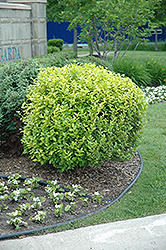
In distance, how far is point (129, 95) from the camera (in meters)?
4.00

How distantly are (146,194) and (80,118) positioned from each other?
4.35ft

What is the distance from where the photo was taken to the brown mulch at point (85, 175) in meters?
3.65

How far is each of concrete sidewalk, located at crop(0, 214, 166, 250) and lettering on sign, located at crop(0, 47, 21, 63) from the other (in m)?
5.15

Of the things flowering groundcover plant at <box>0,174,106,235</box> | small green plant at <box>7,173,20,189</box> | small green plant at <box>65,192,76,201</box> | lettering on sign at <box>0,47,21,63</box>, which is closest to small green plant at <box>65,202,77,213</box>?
flowering groundcover plant at <box>0,174,106,235</box>

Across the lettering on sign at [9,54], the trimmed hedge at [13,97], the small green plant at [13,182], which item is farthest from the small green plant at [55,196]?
the lettering on sign at [9,54]

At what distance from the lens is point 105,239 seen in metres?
2.82

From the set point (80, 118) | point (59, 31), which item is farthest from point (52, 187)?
point (59, 31)

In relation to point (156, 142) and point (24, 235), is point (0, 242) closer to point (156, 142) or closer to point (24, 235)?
point (24, 235)

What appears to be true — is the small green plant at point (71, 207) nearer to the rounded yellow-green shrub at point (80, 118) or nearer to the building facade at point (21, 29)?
the rounded yellow-green shrub at point (80, 118)

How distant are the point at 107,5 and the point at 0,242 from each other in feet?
30.1

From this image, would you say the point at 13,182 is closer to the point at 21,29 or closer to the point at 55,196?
the point at 55,196

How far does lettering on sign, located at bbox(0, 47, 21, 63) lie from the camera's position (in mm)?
7008

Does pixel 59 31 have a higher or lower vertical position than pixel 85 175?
higher

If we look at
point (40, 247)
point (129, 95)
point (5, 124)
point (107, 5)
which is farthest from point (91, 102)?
point (107, 5)
